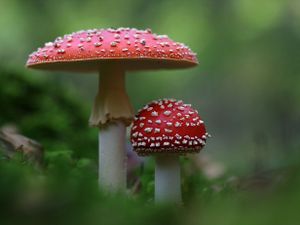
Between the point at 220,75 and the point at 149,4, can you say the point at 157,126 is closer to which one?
the point at 149,4

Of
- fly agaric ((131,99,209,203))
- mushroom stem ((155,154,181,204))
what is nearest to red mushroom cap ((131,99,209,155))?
fly agaric ((131,99,209,203))

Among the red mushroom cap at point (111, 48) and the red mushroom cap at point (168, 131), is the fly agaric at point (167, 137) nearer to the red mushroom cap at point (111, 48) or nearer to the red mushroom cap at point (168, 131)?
the red mushroom cap at point (168, 131)

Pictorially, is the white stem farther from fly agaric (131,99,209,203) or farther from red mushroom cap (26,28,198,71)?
red mushroom cap (26,28,198,71)

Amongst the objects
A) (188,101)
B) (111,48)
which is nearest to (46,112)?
(111,48)

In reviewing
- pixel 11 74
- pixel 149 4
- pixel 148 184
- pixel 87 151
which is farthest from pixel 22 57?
pixel 148 184

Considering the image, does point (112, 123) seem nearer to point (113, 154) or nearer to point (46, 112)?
point (113, 154)

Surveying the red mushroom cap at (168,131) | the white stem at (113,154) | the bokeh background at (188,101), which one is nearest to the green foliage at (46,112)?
the bokeh background at (188,101)
